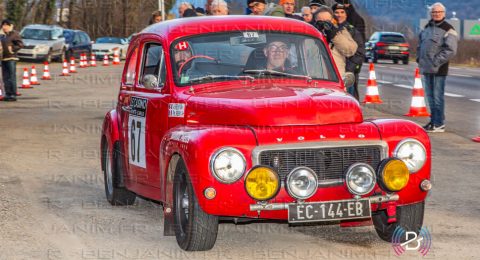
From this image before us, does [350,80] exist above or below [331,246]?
above

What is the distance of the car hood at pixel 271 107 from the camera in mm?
7793

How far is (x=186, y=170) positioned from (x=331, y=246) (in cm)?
116

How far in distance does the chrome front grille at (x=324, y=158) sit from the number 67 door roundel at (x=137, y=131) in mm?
1866

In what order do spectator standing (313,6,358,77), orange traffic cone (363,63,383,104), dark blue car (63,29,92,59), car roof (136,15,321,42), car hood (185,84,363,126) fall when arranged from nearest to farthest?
1. car hood (185,84,363,126)
2. car roof (136,15,321,42)
3. spectator standing (313,6,358,77)
4. orange traffic cone (363,63,383,104)
5. dark blue car (63,29,92,59)

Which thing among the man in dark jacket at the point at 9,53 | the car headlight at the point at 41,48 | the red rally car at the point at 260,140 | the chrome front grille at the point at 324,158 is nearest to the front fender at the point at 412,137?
the red rally car at the point at 260,140

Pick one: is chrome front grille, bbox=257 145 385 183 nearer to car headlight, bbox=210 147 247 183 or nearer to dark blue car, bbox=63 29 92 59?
car headlight, bbox=210 147 247 183

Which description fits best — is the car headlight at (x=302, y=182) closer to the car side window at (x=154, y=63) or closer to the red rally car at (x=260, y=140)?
the red rally car at (x=260, y=140)

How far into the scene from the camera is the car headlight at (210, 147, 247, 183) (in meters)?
7.34

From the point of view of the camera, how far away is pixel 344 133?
7.64 meters

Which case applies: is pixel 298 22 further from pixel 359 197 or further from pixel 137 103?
pixel 359 197

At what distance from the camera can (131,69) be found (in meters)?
10.0

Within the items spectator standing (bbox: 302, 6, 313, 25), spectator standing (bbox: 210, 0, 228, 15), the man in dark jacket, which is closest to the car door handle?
spectator standing (bbox: 210, 0, 228, 15)

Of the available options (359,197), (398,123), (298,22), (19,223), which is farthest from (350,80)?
(19,223)

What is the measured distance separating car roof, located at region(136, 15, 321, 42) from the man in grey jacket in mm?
7663
